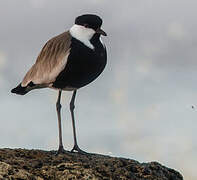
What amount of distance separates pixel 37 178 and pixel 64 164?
0.50m

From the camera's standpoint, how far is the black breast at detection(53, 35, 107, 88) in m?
8.13

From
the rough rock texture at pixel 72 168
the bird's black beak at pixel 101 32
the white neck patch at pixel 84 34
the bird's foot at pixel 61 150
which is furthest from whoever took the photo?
the white neck patch at pixel 84 34

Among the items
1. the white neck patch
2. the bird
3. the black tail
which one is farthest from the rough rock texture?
the black tail

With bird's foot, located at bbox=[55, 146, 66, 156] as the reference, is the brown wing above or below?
above

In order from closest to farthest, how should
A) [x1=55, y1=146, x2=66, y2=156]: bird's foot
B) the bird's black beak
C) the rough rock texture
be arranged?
the rough rock texture, [x1=55, y1=146, x2=66, y2=156]: bird's foot, the bird's black beak

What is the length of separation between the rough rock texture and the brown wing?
5.34ft

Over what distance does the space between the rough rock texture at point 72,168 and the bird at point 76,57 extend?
1077mm

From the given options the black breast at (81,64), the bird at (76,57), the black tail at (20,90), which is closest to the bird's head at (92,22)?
the bird at (76,57)

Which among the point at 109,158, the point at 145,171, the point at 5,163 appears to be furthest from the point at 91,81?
the point at 5,163

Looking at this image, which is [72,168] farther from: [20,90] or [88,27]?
[20,90]

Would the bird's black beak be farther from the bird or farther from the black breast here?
the black breast

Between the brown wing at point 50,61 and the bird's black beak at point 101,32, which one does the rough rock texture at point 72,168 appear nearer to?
the brown wing at point 50,61

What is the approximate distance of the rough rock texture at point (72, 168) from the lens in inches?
235

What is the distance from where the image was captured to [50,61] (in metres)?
8.62
